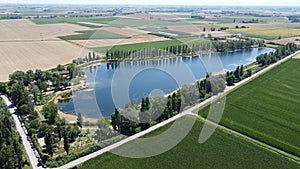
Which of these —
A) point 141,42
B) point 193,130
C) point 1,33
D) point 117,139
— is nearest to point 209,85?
point 193,130

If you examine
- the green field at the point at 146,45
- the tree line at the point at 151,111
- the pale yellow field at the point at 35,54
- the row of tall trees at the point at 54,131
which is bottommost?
the row of tall trees at the point at 54,131

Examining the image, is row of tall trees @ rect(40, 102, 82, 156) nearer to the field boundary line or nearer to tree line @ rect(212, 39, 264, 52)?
the field boundary line

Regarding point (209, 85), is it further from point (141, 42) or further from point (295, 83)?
point (141, 42)

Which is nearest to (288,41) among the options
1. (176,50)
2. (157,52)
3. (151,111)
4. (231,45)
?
(231,45)

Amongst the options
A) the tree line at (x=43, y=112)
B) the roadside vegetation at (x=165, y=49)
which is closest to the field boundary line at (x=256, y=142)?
the tree line at (x=43, y=112)

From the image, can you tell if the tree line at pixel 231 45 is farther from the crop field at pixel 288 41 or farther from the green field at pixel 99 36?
the green field at pixel 99 36

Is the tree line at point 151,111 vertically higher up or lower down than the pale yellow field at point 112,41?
lower down

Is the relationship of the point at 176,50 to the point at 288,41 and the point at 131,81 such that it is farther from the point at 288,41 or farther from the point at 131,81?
the point at 288,41
